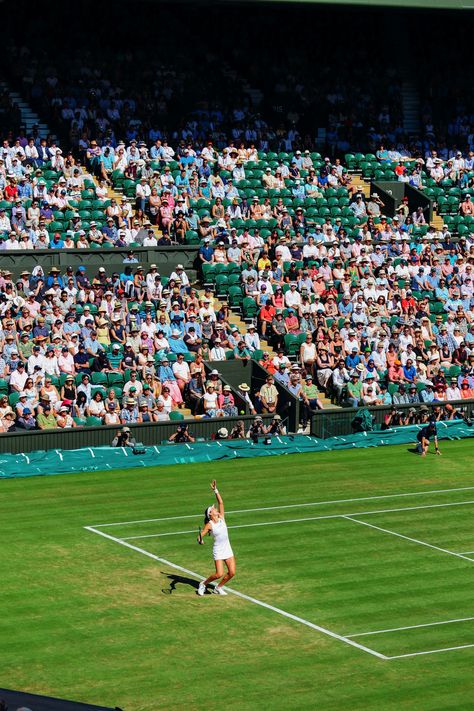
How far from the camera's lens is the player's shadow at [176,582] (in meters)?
24.3

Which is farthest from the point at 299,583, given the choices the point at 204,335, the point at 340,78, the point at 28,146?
the point at 340,78

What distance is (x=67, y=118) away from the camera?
46938 millimetres

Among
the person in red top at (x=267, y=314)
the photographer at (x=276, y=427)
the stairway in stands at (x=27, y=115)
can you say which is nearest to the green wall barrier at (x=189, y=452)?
the photographer at (x=276, y=427)

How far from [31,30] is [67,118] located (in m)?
5.38

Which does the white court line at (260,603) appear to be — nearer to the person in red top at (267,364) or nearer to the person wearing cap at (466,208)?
the person in red top at (267,364)

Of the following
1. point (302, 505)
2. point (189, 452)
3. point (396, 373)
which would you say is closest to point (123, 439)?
point (189, 452)

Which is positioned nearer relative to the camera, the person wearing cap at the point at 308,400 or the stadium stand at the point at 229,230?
the stadium stand at the point at 229,230

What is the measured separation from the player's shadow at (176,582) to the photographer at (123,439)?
9544 mm

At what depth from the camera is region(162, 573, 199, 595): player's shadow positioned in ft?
79.8

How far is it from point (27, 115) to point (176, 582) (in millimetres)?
27381

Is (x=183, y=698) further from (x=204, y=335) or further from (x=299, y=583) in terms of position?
(x=204, y=335)

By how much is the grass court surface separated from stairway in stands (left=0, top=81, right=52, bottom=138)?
17517 mm

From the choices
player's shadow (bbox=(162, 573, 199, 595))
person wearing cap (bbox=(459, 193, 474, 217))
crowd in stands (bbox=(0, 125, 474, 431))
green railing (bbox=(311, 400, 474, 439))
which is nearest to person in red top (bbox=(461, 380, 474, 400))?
crowd in stands (bbox=(0, 125, 474, 431))

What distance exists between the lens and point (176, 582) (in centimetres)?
2480
